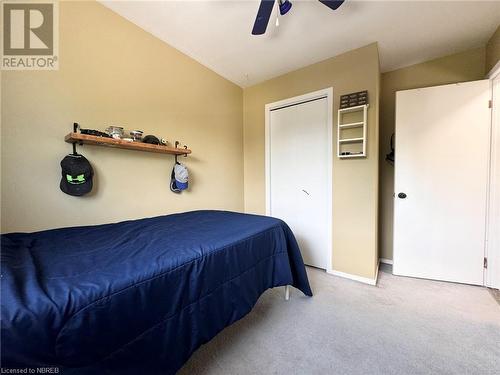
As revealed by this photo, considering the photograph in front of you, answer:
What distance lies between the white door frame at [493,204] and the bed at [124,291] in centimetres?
235

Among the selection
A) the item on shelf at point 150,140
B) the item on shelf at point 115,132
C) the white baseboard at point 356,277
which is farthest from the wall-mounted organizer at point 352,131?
the item on shelf at point 115,132

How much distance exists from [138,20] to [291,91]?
1.85 m

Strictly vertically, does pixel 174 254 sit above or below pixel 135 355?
above

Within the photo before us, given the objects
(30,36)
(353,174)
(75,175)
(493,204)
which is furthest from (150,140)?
(493,204)

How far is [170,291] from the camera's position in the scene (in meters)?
0.91

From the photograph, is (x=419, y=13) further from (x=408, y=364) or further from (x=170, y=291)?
(x=170, y=291)

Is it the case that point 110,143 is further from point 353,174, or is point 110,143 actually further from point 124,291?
point 353,174

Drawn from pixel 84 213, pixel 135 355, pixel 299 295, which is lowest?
pixel 299 295

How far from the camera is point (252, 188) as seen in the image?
3295 mm

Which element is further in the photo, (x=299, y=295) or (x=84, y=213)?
(x=299, y=295)

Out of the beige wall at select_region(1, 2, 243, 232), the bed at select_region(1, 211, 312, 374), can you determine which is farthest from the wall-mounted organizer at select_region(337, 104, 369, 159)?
the beige wall at select_region(1, 2, 243, 232)

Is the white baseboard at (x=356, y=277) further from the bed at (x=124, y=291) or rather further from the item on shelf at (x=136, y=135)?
the item on shelf at (x=136, y=135)

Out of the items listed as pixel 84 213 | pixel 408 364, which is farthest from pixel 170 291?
pixel 408 364

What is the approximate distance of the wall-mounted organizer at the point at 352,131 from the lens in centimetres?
226
